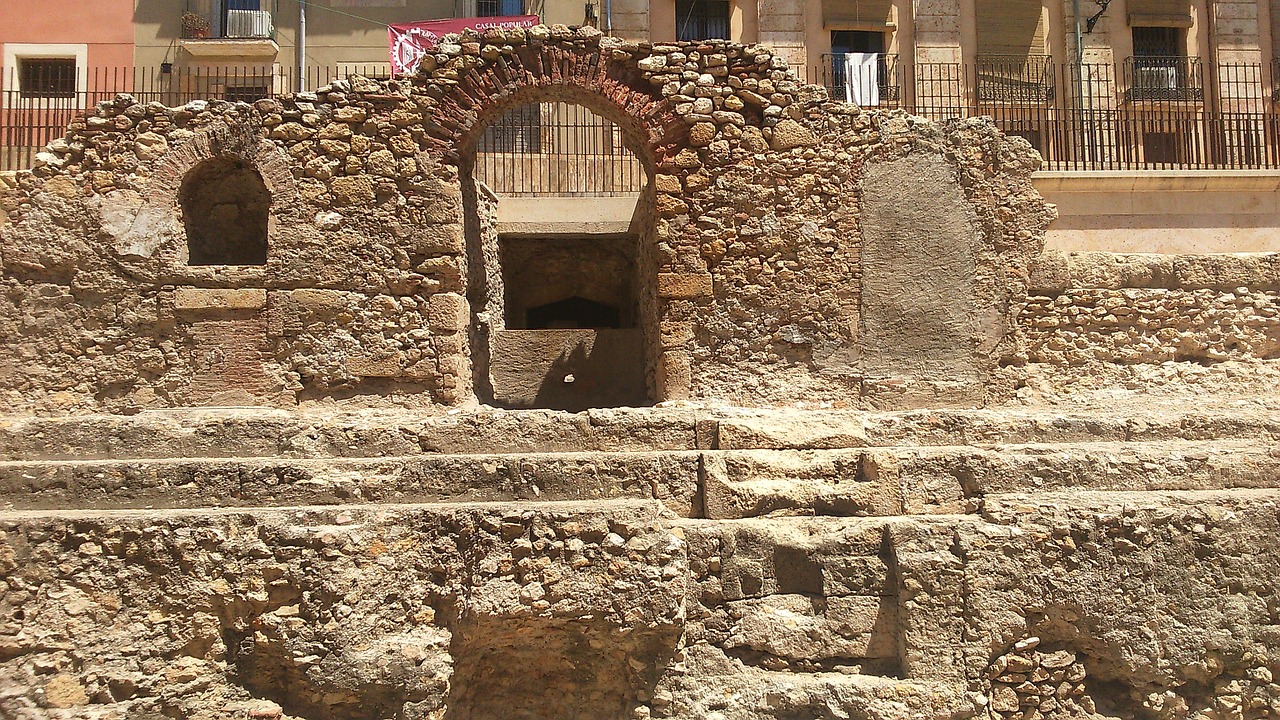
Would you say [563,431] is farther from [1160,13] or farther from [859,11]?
[1160,13]

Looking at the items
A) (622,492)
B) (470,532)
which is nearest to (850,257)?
(622,492)

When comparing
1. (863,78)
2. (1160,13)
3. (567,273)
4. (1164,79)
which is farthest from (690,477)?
(1160,13)

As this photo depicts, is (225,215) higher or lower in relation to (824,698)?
higher

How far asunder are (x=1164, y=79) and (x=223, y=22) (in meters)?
18.4

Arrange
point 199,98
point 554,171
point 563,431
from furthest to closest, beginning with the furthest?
point 199,98, point 554,171, point 563,431

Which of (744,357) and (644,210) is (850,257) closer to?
(744,357)

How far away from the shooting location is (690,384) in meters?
6.59

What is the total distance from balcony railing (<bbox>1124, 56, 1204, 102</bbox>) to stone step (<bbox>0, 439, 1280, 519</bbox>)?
49.3ft

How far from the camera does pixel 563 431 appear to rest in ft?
19.1

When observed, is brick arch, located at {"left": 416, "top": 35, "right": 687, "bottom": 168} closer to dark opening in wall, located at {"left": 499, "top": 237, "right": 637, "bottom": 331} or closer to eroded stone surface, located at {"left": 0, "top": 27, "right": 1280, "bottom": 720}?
eroded stone surface, located at {"left": 0, "top": 27, "right": 1280, "bottom": 720}

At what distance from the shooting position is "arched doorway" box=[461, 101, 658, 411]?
26.3 ft

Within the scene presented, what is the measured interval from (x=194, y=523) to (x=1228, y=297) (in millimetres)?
7294

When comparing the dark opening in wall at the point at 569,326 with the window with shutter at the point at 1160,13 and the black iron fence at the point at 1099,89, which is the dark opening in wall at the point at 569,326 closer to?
the black iron fence at the point at 1099,89

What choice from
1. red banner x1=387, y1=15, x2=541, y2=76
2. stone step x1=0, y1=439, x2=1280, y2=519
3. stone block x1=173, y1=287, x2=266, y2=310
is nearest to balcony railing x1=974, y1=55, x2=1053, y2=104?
red banner x1=387, y1=15, x2=541, y2=76
